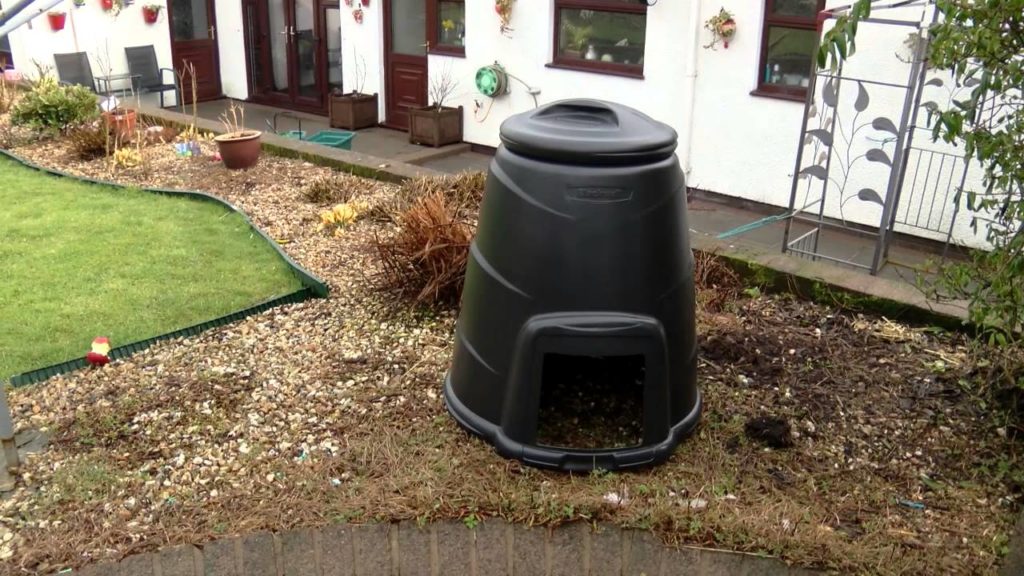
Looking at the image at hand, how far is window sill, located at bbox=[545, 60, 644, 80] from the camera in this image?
8648 millimetres

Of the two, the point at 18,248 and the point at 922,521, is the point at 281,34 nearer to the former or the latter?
the point at 18,248

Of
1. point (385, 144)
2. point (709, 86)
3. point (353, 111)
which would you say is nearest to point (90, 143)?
point (385, 144)

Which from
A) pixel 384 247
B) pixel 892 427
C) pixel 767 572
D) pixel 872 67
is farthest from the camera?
pixel 872 67

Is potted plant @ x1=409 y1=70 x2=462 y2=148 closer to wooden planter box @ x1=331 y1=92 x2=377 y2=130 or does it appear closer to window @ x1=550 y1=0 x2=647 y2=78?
wooden planter box @ x1=331 y1=92 x2=377 y2=130

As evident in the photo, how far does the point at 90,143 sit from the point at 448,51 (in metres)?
4.41

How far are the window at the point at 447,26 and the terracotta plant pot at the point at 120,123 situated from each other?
153 inches

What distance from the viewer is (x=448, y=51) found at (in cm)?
1020

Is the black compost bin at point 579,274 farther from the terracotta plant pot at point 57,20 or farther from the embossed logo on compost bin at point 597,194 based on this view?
the terracotta plant pot at point 57,20

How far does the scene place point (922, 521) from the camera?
2617 mm

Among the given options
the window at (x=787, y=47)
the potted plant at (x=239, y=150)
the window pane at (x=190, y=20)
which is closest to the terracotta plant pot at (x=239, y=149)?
the potted plant at (x=239, y=150)

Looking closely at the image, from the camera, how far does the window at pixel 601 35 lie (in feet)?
28.3

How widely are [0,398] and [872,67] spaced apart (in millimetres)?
6695

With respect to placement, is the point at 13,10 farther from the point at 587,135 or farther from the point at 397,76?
the point at 397,76

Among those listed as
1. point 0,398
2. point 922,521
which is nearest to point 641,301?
point 922,521
